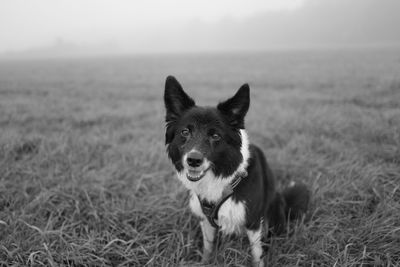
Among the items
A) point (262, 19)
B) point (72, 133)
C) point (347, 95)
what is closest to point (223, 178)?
point (72, 133)

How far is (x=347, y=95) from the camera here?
848 centimetres

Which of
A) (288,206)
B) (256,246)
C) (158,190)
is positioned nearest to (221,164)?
(256,246)

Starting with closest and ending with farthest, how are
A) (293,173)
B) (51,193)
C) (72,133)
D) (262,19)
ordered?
(51,193) → (293,173) → (72,133) → (262,19)

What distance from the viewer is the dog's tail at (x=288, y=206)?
109 inches

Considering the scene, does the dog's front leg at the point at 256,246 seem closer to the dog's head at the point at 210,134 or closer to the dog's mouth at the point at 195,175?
the dog's head at the point at 210,134

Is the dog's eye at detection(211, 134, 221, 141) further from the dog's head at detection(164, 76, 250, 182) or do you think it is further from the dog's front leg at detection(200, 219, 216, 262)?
the dog's front leg at detection(200, 219, 216, 262)

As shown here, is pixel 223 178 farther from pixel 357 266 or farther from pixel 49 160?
pixel 49 160

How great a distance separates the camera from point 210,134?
7.82ft

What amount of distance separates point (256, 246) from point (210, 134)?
1234 mm

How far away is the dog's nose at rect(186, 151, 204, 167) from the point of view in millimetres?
2133

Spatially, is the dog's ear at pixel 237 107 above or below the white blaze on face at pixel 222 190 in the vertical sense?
above

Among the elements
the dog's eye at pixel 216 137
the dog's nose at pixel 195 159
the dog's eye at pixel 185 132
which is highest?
the dog's eye at pixel 185 132

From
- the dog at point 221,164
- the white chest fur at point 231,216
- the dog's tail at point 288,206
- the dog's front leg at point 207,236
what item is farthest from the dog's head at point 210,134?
the dog's tail at point 288,206

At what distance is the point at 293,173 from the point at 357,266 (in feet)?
5.62
